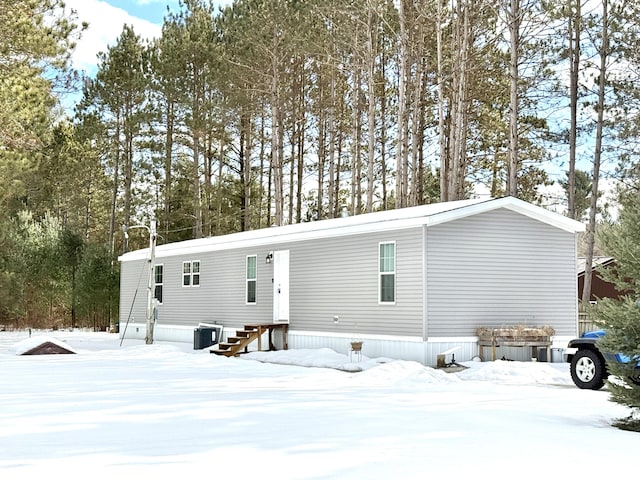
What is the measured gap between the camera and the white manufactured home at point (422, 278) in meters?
15.6

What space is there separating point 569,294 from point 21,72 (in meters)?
14.4

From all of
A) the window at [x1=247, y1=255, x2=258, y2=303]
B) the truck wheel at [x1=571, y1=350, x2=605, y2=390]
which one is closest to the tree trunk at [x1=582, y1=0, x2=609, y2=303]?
the window at [x1=247, y1=255, x2=258, y2=303]

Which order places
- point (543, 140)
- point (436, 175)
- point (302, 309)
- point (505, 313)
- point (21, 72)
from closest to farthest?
point (505, 313), point (302, 309), point (21, 72), point (543, 140), point (436, 175)

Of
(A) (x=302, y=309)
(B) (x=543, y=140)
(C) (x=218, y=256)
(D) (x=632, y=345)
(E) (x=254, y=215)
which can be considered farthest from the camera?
(E) (x=254, y=215)

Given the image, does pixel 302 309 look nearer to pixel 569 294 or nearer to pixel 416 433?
pixel 569 294

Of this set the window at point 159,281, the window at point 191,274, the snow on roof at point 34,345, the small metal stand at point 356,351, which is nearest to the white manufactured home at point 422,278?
the small metal stand at point 356,351

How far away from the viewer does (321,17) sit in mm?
29344

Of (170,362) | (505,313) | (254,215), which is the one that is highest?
(254,215)

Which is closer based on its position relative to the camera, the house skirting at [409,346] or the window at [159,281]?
the house skirting at [409,346]

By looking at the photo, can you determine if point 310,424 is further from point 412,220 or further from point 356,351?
point 412,220

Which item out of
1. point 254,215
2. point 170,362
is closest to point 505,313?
point 170,362

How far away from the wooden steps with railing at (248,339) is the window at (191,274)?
4.24 meters

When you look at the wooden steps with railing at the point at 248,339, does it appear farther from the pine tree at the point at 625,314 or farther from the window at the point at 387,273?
the pine tree at the point at 625,314

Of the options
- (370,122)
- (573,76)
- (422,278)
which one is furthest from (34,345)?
(573,76)
